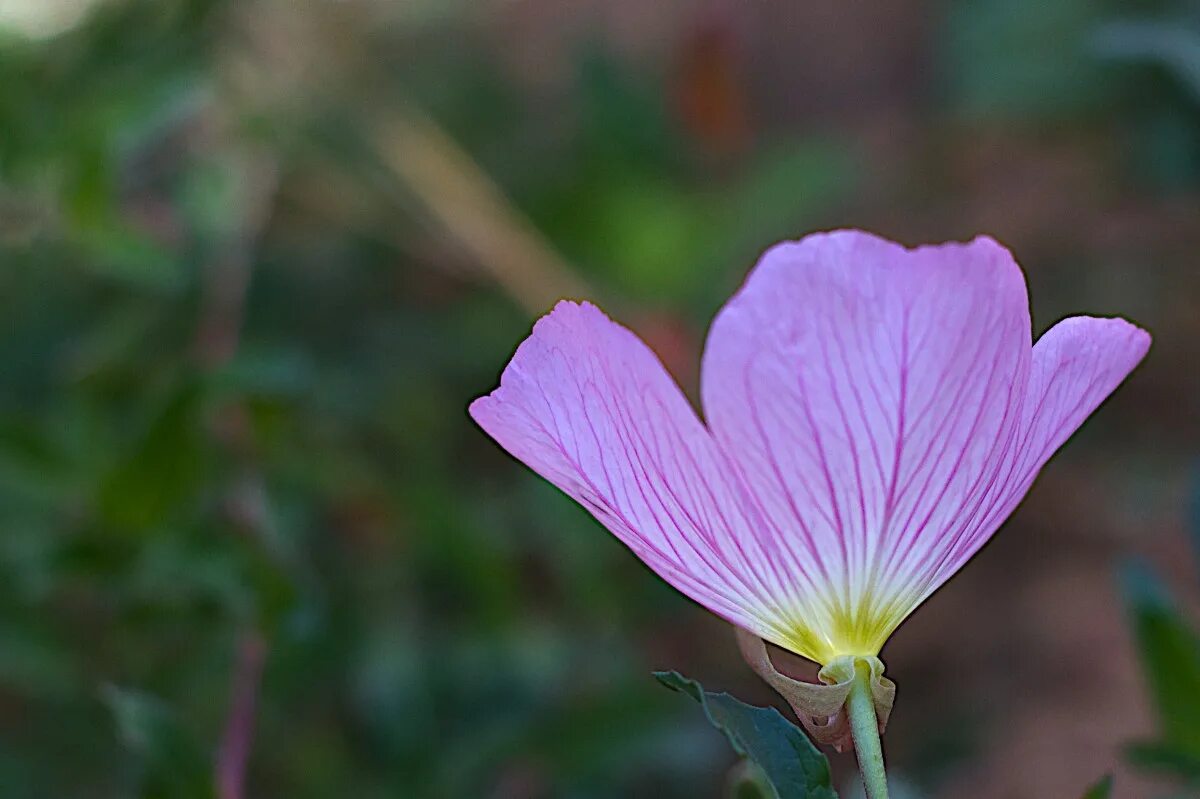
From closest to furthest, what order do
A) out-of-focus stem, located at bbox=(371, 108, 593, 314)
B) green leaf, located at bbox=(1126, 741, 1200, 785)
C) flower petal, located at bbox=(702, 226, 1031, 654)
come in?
flower petal, located at bbox=(702, 226, 1031, 654)
green leaf, located at bbox=(1126, 741, 1200, 785)
out-of-focus stem, located at bbox=(371, 108, 593, 314)

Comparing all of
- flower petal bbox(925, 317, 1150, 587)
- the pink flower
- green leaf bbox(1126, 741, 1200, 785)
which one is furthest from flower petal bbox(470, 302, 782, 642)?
green leaf bbox(1126, 741, 1200, 785)

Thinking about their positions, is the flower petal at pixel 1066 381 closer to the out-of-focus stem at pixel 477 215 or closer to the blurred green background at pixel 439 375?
the blurred green background at pixel 439 375

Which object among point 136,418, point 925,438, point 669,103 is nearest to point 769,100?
point 669,103

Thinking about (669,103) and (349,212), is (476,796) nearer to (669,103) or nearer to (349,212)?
(349,212)

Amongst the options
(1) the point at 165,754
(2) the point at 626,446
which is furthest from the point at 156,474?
(2) the point at 626,446

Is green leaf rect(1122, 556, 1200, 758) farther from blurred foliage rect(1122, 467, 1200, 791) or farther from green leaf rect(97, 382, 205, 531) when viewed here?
green leaf rect(97, 382, 205, 531)

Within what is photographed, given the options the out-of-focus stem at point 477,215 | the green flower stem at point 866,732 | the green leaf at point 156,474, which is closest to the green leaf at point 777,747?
the green flower stem at point 866,732

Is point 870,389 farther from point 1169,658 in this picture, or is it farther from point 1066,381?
→ point 1169,658
